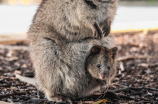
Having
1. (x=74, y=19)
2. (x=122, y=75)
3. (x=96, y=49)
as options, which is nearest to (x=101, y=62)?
(x=96, y=49)

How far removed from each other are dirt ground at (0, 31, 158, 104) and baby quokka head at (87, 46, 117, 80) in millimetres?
348

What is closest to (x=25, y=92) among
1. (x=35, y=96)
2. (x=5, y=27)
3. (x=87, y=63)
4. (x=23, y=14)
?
(x=35, y=96)

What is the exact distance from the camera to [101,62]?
12.2 ft

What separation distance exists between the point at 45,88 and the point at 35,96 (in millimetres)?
238

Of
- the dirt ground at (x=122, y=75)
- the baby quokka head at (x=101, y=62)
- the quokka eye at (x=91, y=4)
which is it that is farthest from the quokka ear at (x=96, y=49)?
the dirt ground at (x=122, y=75)

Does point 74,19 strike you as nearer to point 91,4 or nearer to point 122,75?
point 91,4

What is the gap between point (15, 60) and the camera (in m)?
6.31

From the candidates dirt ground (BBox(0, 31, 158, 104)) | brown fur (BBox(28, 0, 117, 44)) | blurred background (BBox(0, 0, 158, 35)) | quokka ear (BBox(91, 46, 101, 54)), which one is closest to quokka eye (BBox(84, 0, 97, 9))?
brown fur (BBox(28, 0, 117, 44))

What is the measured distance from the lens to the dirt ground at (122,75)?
12.9ft

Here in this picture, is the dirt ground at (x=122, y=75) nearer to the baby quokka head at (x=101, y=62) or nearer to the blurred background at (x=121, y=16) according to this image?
the baby quokka head at (x=101, y=62)

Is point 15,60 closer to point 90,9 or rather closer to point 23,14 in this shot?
point 90,9

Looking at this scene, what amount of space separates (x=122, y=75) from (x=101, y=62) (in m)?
1.47

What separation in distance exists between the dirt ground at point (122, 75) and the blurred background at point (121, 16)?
82cm

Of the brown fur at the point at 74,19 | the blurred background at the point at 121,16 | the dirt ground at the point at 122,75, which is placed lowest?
the dirt ground at the point at 122,75
